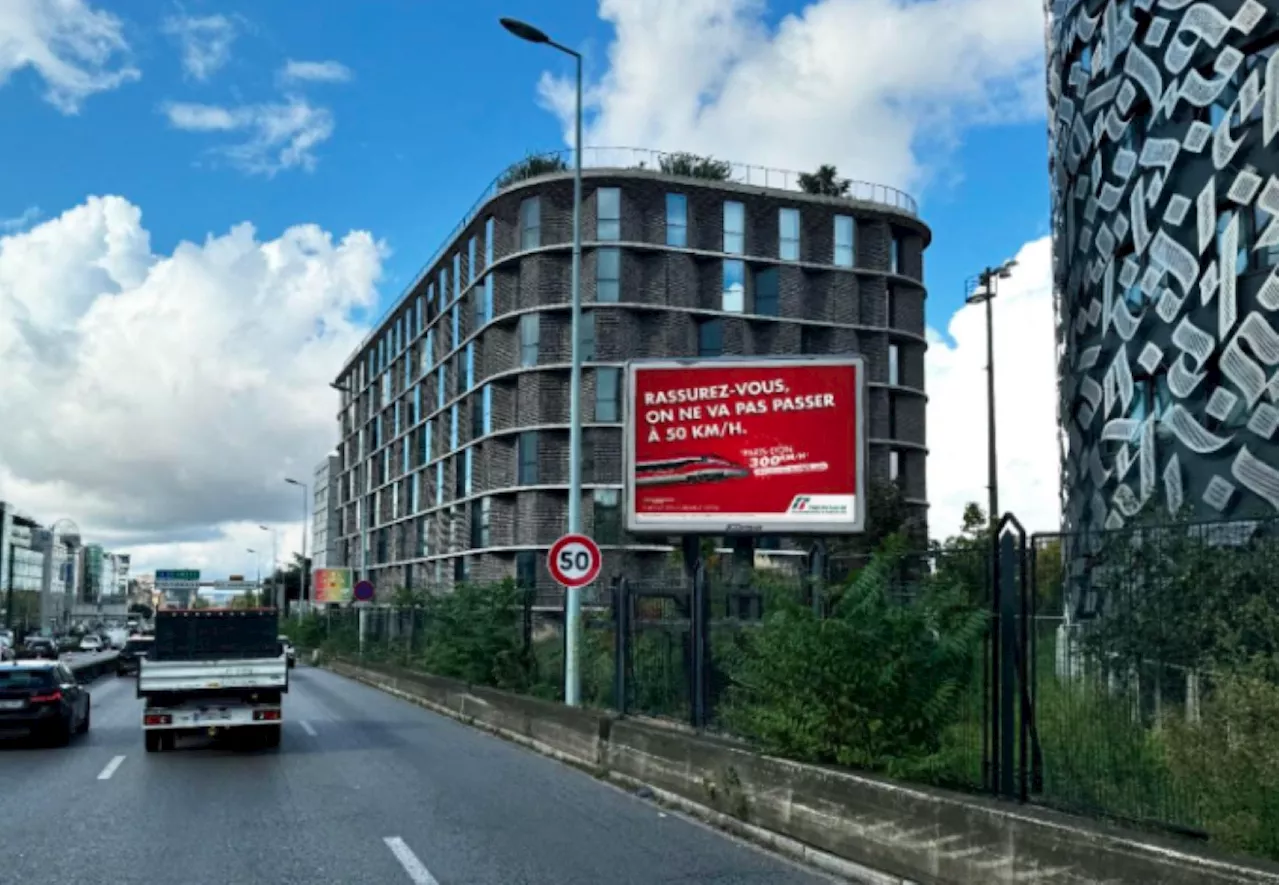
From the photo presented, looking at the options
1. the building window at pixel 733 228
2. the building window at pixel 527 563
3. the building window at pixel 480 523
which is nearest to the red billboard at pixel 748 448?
the building window at pixel 527 563

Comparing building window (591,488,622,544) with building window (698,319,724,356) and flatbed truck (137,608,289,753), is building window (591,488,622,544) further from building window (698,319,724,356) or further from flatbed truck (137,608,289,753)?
flatbed truck (137,608,289,753)

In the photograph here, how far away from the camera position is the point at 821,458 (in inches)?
923

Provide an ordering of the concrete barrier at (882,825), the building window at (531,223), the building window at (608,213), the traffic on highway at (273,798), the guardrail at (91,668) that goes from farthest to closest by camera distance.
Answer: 1. the building window at (531,223)
2. the building window at (608,213)
3. the guardrail at (91,668)
4. the traffic on highway at (273,798)
5. the concrete barrier at (882,825)

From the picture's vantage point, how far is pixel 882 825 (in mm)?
9438

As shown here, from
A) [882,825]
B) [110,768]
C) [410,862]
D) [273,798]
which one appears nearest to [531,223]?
[110,768]

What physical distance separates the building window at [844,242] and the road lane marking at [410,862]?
65515 mm

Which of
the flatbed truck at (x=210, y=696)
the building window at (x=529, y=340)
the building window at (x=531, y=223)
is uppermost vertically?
the building window at (x=531, y=223)

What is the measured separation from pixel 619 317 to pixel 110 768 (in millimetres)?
52578

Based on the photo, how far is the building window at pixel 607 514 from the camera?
62.5m

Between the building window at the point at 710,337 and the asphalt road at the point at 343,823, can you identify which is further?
the building window at the point at 710,337

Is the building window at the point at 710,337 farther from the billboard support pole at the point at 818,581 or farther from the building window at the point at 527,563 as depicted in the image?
the billboard support pole at the point at 818,581

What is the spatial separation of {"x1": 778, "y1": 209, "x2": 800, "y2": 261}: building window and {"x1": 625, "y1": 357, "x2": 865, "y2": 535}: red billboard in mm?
49905

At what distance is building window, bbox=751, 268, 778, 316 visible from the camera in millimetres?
71875

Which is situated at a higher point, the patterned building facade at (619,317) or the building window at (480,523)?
the patterned building facade at (619,317)
